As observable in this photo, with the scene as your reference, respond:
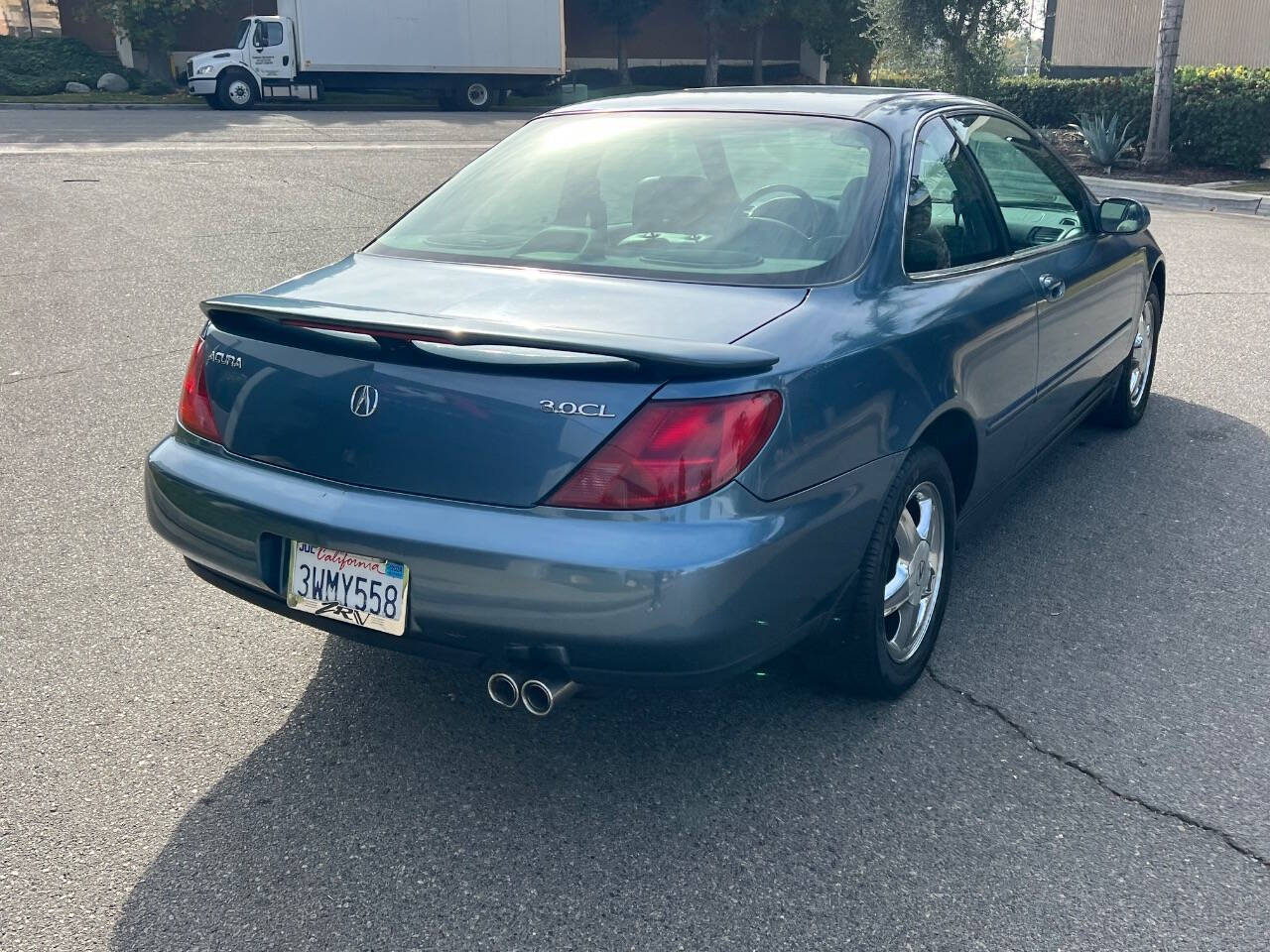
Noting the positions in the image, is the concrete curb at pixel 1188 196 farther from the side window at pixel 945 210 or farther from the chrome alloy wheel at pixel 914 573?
the chrome alloy wheel at pixel 914 573

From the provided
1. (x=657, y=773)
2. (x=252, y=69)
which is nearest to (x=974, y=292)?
(x=657, y=773)

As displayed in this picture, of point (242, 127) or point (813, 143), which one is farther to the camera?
point (242, 127)

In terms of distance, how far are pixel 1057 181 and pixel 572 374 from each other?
9.76 ft

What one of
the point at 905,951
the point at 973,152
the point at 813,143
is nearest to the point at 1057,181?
the point at 973,152

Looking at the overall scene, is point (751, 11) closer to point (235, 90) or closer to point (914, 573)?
point (235, 90)

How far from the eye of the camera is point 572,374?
8.41ft

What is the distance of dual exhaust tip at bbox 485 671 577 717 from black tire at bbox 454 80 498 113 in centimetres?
3172

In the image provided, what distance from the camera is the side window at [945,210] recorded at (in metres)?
3.44

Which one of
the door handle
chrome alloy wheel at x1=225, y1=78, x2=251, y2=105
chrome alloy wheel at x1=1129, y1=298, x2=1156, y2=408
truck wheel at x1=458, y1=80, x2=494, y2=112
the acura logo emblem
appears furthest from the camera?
truck wheel at x1=458, y1=80, x2=494, y2=112

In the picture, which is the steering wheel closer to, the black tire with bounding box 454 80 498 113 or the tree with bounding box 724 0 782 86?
the black tire with bounding box 454 80 498 113

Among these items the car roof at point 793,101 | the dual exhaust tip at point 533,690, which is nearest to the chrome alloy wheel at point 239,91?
the car roof at point 793,101

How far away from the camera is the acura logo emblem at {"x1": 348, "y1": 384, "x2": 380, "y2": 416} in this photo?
8.93ft

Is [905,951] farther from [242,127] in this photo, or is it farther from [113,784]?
[242,127]

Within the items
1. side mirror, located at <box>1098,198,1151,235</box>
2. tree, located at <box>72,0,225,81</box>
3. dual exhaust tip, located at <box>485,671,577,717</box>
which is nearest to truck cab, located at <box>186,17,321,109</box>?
tree, located at <box>72,0,225,81</box>
